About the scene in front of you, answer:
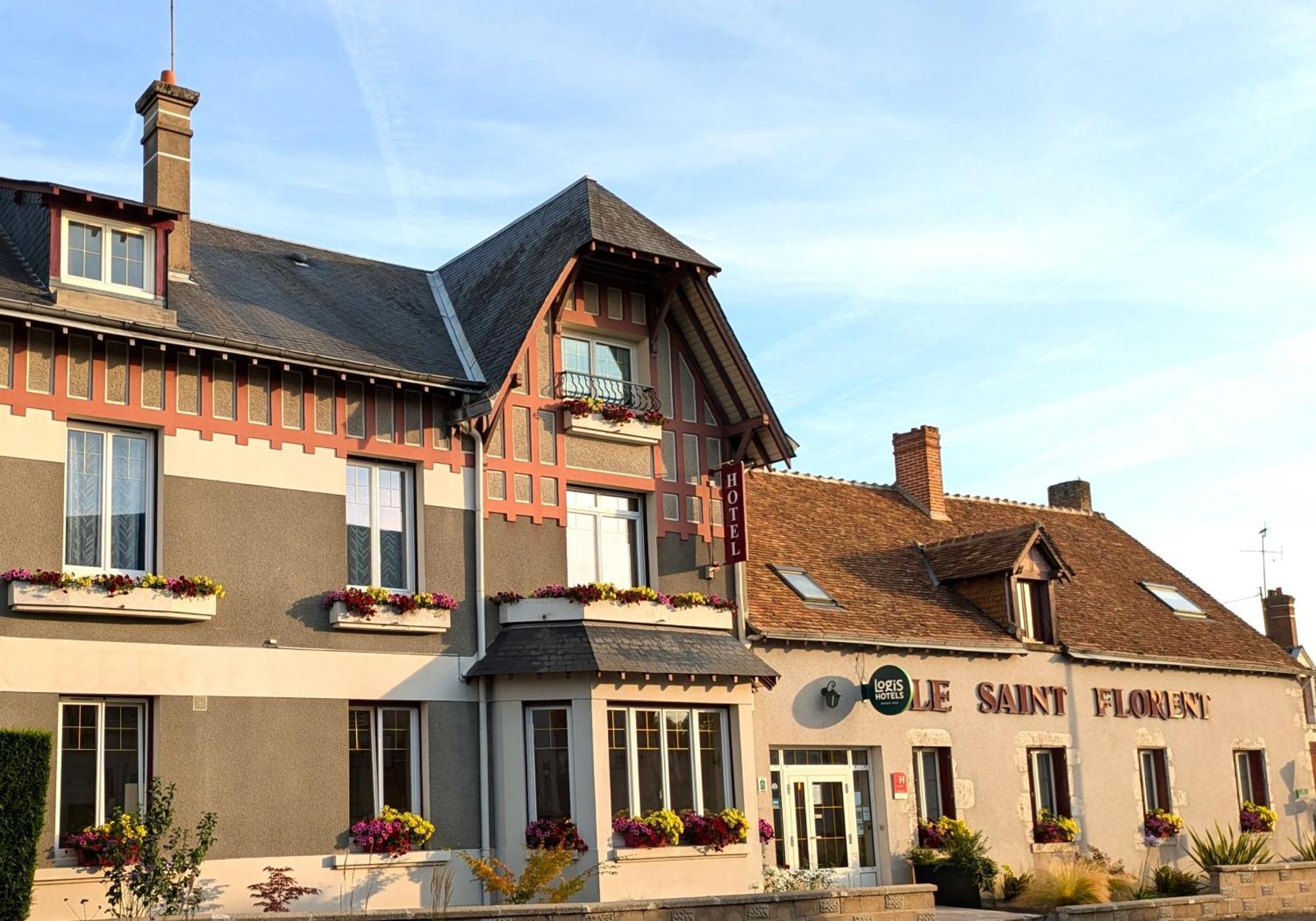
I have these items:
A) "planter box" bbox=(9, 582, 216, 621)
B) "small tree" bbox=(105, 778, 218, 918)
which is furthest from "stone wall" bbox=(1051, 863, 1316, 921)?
"planter box" bbox=(9, 582, 216, 621)

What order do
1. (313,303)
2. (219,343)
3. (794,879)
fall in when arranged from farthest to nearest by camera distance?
1. (794,879)
2. (313,303)
3. (219,343)

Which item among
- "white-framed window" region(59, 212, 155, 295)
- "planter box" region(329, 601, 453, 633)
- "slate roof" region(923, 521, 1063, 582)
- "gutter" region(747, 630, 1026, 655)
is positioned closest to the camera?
"white-framed window" region(59, 212, 155, 295)

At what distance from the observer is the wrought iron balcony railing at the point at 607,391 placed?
66.5 feet

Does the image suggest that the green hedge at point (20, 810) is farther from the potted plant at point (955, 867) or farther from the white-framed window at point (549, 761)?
the potted plant at point (955, 867)

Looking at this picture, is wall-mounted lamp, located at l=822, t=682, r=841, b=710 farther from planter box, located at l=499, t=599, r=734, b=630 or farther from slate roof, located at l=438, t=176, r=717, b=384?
slate roof, located at l=438, t=176, r=717, b=384

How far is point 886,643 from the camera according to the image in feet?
75.6

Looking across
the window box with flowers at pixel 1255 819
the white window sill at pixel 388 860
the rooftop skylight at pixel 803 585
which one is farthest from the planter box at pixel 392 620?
the window box with flowers at pixel 1255 819

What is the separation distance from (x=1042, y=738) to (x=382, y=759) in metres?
12.0

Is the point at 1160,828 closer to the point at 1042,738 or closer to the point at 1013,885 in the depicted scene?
the point at 1042,738

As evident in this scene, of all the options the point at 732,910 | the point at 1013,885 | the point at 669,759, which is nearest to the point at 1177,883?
the point at 1013,885

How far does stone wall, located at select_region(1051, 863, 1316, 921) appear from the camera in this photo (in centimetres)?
1973

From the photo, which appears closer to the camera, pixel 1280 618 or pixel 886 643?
pixel 886 643

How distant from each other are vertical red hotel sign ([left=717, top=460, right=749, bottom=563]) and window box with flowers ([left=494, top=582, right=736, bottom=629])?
4.45 ft

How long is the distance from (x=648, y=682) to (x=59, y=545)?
713cm
